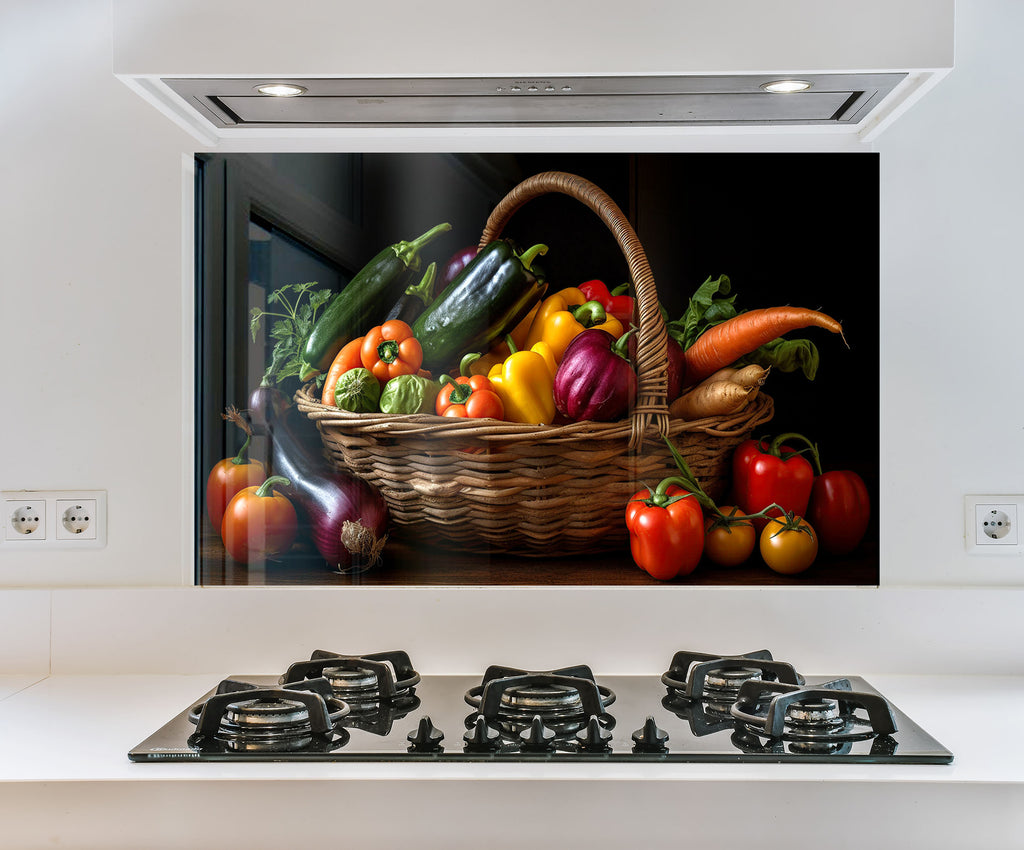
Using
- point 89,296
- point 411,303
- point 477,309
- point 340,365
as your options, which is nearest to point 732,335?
point 477,309

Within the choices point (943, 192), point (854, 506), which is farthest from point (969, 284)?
point (854, 506)

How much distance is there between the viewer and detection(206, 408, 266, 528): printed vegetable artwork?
118cm

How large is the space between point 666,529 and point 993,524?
0.48 metres

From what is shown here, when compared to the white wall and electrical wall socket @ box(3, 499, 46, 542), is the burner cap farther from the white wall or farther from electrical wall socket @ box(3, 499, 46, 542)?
electrical wall socket @ box(3, 499, 46, 542)

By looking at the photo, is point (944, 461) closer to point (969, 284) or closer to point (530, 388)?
point (969, 284)

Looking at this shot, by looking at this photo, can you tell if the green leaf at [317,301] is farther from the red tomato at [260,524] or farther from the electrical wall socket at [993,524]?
the electrical wall socket at [993,524]

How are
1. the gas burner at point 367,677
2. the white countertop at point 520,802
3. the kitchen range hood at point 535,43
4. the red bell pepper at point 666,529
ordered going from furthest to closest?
1. the red bell pepper at point 666,529
2. the gas burner at point 367,677
3. the kitchen range hood at point 535,43
4. the white countertop at point 520,802

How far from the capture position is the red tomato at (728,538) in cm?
115

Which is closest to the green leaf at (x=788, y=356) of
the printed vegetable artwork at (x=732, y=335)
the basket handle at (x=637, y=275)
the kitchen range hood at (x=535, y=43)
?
the printed vegetable artwork at (x=732, y=335)

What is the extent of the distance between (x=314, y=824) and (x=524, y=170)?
2.91ft

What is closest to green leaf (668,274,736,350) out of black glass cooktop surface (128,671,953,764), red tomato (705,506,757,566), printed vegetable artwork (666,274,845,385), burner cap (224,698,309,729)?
printed vegetable artwork (666,274,845,385)

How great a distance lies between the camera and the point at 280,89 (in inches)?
37.7

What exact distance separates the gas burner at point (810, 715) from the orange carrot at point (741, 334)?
1.48ft

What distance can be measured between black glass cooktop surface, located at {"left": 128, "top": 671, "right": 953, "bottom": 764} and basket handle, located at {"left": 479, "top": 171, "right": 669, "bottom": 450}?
0.37 meters
